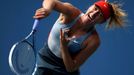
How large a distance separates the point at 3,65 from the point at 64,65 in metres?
0.92

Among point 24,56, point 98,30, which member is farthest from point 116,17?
point 98,30

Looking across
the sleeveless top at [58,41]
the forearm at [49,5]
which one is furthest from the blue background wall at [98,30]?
the forearm at [49,5]

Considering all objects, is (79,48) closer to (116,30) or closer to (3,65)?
(116,30)

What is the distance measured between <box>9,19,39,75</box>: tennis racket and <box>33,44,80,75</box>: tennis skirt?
41 millimetres

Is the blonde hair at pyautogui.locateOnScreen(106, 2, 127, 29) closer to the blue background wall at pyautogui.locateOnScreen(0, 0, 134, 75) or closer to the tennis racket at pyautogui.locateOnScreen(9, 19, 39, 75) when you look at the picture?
the tennis racket at pyautogui.locateOnScreen(9, 19, 39, 75)

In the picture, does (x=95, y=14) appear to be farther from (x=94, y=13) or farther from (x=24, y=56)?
(x=24, y=56)

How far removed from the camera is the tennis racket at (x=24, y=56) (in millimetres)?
1319

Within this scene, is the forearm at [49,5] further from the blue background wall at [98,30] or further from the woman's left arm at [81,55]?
the blue background wall at [98,30]

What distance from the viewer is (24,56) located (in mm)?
1404

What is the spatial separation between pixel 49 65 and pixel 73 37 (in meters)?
0.16

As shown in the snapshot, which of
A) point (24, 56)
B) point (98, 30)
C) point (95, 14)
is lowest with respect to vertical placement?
point (98, 30)

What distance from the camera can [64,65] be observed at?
1473 millimetres

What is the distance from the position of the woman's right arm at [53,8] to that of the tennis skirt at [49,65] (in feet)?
0.67

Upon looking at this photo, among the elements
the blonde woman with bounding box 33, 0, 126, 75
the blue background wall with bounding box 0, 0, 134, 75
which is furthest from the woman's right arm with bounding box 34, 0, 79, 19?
the blue background wall with bounding box 0, 0, 134, 75
